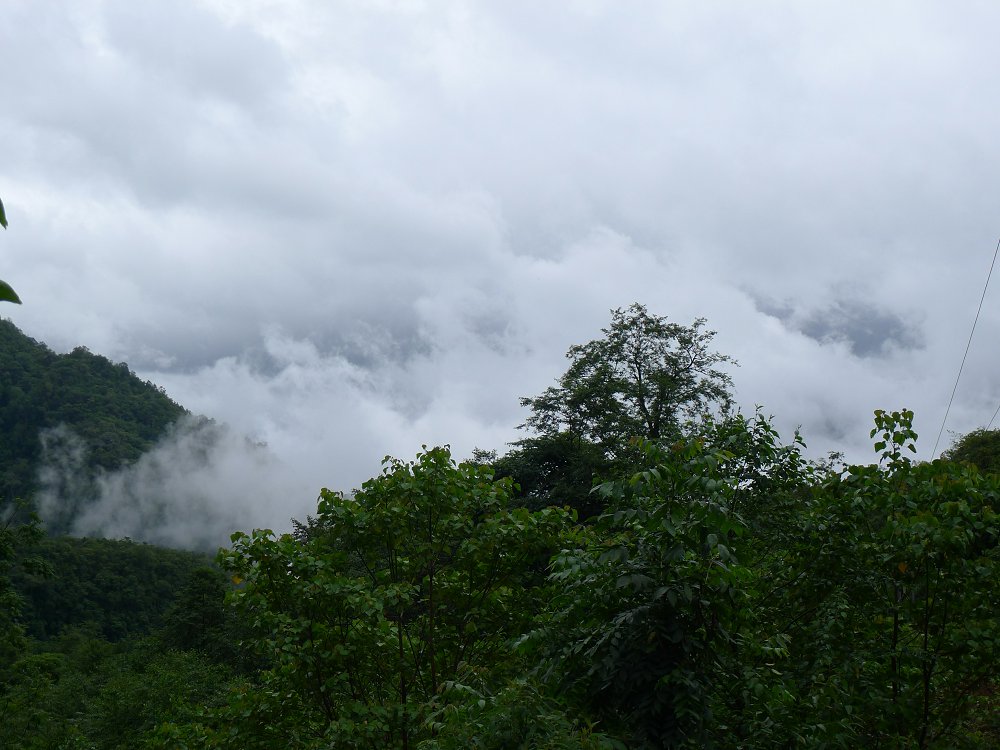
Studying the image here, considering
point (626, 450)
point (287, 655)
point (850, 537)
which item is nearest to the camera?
Answer: point (850, 537)

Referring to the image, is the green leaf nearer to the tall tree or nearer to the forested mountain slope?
the tall tree

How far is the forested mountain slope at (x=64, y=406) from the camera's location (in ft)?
300

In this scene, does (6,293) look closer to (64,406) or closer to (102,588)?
(102,588)

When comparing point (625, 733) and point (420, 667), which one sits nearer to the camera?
point (625, 733)

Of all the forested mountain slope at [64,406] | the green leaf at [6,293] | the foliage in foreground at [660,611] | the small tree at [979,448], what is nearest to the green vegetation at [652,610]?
the foliage in foreground at [660,611]

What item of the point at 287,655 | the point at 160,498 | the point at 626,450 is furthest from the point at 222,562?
the point at 160,498

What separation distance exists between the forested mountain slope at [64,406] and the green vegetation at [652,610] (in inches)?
3618

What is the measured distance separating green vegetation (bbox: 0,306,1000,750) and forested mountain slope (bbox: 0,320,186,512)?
9191 centimetres

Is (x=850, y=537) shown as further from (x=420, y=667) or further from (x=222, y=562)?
(x=222, y=562)

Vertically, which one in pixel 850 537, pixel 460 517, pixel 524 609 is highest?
pixel 850 537

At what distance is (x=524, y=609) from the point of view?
313 inches

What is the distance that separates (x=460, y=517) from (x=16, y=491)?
97027 millimetres

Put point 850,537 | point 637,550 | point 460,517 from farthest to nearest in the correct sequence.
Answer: point 460,517
point 850,537
point 637,550

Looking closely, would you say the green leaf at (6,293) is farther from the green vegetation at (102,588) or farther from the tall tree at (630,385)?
the green vegetation at (102,588)
